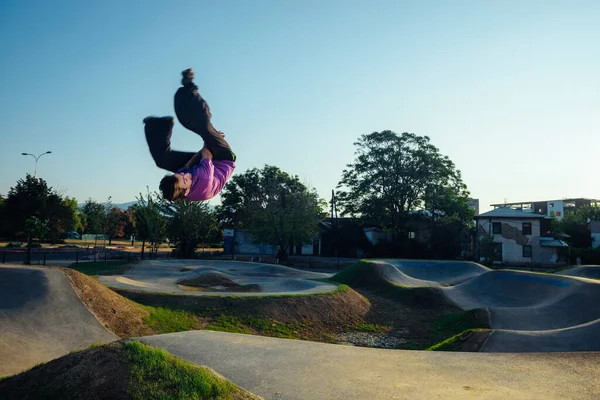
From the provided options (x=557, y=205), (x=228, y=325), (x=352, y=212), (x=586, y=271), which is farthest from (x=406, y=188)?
(x=557, y=205)

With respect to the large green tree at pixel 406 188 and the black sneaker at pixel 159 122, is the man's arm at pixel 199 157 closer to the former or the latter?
the black sneaker at pixel 159 122

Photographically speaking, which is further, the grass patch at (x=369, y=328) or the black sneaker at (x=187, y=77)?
the grass patch at (x=369, y=328)

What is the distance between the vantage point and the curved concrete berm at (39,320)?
9.93 meters

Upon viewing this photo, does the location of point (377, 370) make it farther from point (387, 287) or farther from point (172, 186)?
point (387, 287)

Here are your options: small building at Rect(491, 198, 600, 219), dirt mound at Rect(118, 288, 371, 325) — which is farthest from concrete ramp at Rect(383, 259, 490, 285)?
small building at Rect(491, 198, 600, 219)

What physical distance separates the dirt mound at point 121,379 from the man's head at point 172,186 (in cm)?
316

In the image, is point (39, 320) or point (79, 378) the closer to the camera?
point (79, 378)

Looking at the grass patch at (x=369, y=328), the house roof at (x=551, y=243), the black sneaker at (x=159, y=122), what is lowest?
the grass patch at (x=369, y=328)

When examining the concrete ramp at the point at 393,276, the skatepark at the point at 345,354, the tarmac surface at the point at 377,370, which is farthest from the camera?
the concrete ramp at the point at 393,276

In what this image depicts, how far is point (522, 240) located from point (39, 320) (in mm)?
49886

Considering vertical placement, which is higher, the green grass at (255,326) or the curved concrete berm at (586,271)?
the curved concrete berm at (586,271)

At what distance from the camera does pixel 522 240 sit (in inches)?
1918

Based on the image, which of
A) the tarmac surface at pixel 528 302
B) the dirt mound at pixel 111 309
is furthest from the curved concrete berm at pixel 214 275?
the tarmac surface at pixel 528 302

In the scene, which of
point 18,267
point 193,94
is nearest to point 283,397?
point 193,94
